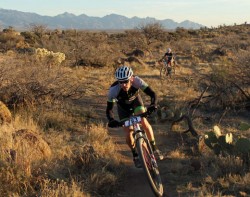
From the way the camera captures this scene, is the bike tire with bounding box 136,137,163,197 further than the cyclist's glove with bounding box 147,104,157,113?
No

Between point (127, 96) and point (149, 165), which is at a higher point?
point (127, 96)

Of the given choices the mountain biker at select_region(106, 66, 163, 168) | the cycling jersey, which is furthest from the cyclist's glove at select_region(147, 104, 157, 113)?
the cycling jersey

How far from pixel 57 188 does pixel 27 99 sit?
485cm

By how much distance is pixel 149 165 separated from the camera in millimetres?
5320

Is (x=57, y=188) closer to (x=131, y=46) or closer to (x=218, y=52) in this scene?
(x=218, y=52)

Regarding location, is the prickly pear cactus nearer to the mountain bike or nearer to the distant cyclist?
the mountain bike

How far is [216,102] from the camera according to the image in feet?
36.8

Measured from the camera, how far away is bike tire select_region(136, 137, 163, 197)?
498cm

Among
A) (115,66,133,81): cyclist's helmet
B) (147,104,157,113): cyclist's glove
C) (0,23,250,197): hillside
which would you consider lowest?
(0,23,250,197): hillside

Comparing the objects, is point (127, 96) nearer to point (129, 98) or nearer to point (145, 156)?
point (129, 98)

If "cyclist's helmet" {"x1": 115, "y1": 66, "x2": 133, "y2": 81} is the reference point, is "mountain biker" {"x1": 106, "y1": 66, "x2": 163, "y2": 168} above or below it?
below

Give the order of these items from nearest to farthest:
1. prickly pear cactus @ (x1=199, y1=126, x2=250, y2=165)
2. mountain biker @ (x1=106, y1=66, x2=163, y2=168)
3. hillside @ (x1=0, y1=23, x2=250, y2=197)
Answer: hillside @ (x1=0, y1=23, x2=250, y2=197) → mountain biker @ (x1=106, y1=66, x2=163, y2=168) → prickly pear cactus @ (x1=199, y1=126, x2=250, y2=165)

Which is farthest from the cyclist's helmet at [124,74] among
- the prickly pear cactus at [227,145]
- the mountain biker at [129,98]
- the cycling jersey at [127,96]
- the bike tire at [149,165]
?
the prickly pear cactus at [227,145]

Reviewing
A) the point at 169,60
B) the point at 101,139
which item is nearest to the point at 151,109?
the point at 101,139
